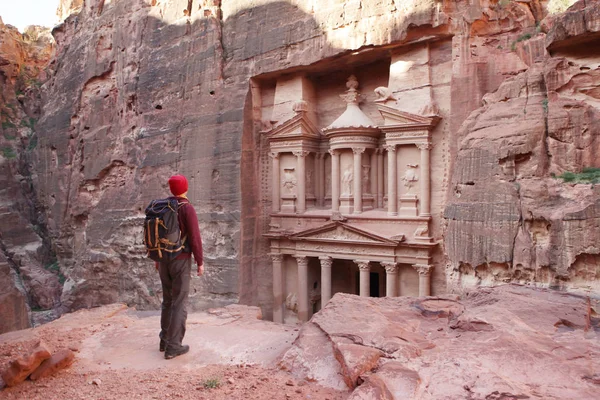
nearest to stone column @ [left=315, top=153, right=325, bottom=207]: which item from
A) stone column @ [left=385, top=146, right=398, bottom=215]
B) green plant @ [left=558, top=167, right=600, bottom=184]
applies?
stone column @ [left=385, top=146, right=398, bottom=215]

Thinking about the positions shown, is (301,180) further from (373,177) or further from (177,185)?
(177,185)

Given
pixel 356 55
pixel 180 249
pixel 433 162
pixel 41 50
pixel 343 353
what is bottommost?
pixel 343 353

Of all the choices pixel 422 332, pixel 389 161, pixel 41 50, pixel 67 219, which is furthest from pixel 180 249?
pixel 41 50

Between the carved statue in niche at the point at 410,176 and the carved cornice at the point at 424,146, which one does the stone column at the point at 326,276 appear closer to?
Result: the carved statue in niche at the point at 410,176

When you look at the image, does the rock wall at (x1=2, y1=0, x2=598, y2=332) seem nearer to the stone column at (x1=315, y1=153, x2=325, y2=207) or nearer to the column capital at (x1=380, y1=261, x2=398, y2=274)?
the column capital at (x1=380, y1=261, x2=398, y2=274)

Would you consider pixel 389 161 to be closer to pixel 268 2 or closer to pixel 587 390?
pixel 268 2

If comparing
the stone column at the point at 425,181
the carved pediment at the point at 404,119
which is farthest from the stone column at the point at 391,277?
the carved pediment at the point at 404,119
